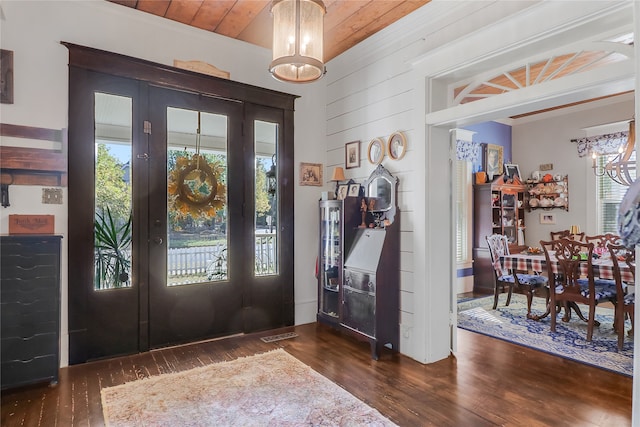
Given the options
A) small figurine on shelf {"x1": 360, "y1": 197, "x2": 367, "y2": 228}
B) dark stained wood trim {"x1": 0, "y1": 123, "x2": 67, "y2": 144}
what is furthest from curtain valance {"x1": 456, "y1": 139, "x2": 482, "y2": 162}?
dark stained wood trim {"x1": 0, "y1": 123, "x2": 67, "y2": 144}

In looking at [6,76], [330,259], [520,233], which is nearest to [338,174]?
[330,259]

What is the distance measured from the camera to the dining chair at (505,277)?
186 inches

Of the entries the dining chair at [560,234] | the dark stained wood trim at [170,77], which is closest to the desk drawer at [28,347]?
the dark stained wood trim at [170,77]

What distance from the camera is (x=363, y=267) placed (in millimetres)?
3492

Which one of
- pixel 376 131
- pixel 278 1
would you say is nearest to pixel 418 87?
pixel 376 131

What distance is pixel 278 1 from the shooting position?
2.30m

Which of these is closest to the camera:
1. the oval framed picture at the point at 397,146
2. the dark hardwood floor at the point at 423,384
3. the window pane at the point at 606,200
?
the dark hardwood floor at the point at 423,384

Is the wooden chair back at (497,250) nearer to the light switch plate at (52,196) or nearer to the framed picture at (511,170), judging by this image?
the framed picture at (511,170)

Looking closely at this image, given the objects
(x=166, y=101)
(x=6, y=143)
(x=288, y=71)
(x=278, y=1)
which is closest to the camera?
(x=278, y=1)

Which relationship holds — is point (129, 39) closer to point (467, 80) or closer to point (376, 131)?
point (376, 131)

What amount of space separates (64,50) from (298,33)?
7.57ft

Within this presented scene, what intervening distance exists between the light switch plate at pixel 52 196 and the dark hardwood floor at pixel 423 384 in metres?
1.43

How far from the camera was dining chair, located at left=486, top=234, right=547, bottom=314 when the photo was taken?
4.73 metres

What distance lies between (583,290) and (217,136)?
436cm
